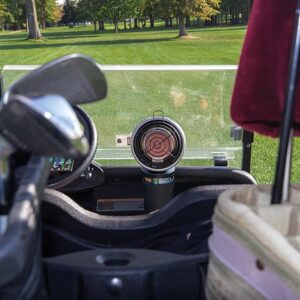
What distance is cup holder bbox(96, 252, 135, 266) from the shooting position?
146 cm

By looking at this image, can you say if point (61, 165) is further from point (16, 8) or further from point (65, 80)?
point (16, 8)

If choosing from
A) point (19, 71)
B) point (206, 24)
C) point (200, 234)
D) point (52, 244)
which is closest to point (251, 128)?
point (200, 234)

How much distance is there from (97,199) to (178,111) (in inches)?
23.6

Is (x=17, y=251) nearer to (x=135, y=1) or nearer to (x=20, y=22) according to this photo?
(x=135, y=1)

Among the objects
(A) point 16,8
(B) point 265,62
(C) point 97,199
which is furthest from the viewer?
(A) point 16,8

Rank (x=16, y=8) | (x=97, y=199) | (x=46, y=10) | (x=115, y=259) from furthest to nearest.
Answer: (x=46, y=10)
(x=16, y=8)
(x=97, y=199)
(x=115, y=259)

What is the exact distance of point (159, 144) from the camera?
92.4 inches

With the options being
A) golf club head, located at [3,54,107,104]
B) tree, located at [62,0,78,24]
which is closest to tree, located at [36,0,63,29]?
tree, located at [62,0,78,24]

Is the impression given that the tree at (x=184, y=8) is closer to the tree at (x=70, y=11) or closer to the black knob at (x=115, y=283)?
the tree at (x=70, y=11)

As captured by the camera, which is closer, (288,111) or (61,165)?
(288,111)

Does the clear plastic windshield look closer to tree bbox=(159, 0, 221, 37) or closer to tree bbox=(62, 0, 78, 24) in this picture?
tree bbox=(159, 0, 221, 37)

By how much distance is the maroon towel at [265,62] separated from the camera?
51.0 inches

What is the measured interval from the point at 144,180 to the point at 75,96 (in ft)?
4.43

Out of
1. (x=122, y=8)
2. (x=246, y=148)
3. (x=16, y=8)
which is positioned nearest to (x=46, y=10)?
(x=16, y=8)
